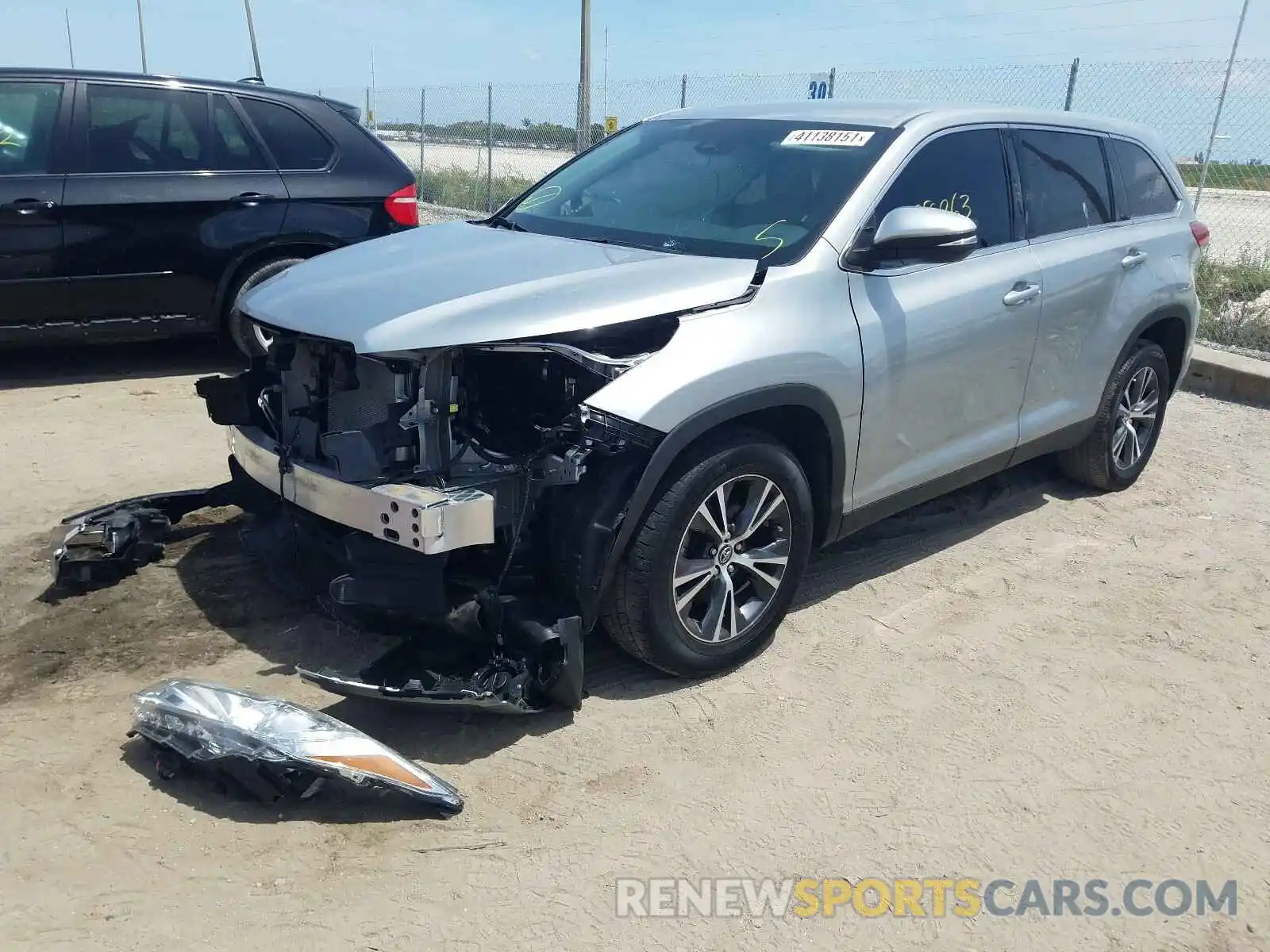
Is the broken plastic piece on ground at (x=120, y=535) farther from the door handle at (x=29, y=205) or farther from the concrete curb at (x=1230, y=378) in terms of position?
the concrete curb at (x=1230, y=378)

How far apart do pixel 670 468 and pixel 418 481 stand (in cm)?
77

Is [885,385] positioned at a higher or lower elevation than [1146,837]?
higher

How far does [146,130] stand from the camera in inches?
274

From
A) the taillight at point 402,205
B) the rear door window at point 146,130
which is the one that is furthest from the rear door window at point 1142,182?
the rear door window at point 146,130

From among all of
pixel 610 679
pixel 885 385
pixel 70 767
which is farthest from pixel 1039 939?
pixel 70 767

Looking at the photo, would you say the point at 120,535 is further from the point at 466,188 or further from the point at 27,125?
the point at 466,188

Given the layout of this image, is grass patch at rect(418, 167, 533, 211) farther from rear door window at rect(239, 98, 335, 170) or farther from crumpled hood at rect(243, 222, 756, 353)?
crumpled hood at rect(243, 222, 756, 353)

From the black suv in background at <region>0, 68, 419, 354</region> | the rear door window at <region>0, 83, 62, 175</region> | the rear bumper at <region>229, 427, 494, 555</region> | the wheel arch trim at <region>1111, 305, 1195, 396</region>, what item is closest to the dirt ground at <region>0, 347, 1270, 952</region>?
the rear bumper at <region>229, 427, 494, 555</region>

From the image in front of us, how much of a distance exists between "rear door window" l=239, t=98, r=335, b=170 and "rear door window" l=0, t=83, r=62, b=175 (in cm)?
114

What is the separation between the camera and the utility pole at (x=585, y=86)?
15.1 metres

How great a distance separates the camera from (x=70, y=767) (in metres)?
3.11

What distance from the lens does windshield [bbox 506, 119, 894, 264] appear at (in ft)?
13.0

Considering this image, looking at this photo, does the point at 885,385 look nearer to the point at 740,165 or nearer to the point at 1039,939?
the point at 740,165

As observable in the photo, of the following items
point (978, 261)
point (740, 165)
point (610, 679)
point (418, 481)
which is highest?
point (740, 165)
